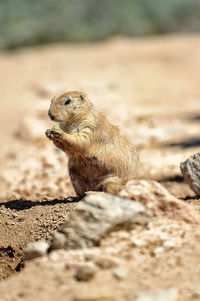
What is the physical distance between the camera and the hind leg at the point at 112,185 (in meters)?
5.27

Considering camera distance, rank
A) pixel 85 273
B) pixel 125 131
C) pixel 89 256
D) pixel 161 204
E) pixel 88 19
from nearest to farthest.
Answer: pixel 85 273, pixel 89 256, pixel 161 204, pixel 125 131, pixel 88 19

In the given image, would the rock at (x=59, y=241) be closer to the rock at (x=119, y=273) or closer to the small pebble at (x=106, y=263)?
the small pebble at (x=106, y=263)

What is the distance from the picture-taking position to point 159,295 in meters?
3.41

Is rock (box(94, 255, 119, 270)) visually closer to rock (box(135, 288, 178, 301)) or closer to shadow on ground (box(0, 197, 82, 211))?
rock (box(135, 288, 178, 301))

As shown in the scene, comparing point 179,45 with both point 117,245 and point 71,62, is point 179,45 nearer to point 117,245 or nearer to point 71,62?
point 71,62

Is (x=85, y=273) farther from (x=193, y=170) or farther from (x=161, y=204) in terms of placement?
(x=193, y=170)

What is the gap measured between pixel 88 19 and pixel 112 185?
20.8 m

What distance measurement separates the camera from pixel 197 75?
50.9ft

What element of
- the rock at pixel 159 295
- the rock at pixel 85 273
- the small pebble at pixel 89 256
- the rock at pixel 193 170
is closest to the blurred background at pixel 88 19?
the rock at pixel 193 170

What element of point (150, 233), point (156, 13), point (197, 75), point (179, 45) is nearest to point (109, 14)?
point (156, 13)

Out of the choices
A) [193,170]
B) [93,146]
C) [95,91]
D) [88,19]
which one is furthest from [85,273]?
[88,19]

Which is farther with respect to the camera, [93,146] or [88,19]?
[88,19]

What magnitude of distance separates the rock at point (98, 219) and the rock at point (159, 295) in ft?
2.48

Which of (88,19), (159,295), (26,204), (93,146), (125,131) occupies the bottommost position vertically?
(159,295)
